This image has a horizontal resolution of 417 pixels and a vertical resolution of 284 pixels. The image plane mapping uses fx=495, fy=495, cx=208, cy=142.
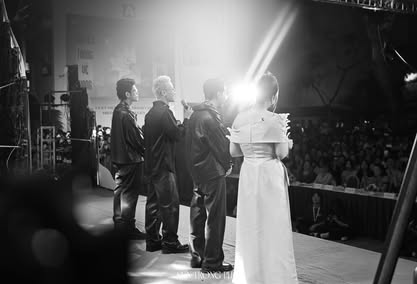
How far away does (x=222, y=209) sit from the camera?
4.15 metres

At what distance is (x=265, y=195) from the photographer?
11.5ft

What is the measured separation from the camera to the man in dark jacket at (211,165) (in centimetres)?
413

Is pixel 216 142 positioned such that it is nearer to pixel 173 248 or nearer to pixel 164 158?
pixel 164 158

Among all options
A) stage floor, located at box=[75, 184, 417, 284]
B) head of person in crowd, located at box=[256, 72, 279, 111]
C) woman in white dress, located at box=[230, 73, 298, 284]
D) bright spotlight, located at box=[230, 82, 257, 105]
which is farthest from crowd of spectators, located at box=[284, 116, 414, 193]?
head of person in crowd, located at box=[256, 72, 279, 111]

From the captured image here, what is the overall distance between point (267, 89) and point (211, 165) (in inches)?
36.3

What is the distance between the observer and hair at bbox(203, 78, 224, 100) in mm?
4273

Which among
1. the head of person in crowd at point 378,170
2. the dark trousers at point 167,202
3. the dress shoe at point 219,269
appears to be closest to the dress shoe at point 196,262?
the dress shoe at point 219,269

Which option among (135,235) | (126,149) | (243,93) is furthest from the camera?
(243,93)

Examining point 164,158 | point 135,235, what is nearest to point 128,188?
point 135,235

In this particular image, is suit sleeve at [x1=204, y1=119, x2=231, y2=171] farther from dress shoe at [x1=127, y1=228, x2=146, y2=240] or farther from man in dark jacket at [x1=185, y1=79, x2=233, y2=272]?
dress shoe at [x1=127, y1=228, x2=146, y2=240]

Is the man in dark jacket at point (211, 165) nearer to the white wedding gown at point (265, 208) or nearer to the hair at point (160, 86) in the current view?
the white wedding gown at point (265, 208)

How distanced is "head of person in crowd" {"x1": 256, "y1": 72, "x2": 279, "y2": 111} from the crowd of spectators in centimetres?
446

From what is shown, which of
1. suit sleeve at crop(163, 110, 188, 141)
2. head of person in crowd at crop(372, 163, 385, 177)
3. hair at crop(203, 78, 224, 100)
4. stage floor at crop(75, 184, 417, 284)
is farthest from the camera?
head of person in crowd at crop(372, 163, 385, 177)

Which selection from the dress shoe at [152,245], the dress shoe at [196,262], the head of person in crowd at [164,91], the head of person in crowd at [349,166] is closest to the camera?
the dress shoe at [196,262]
